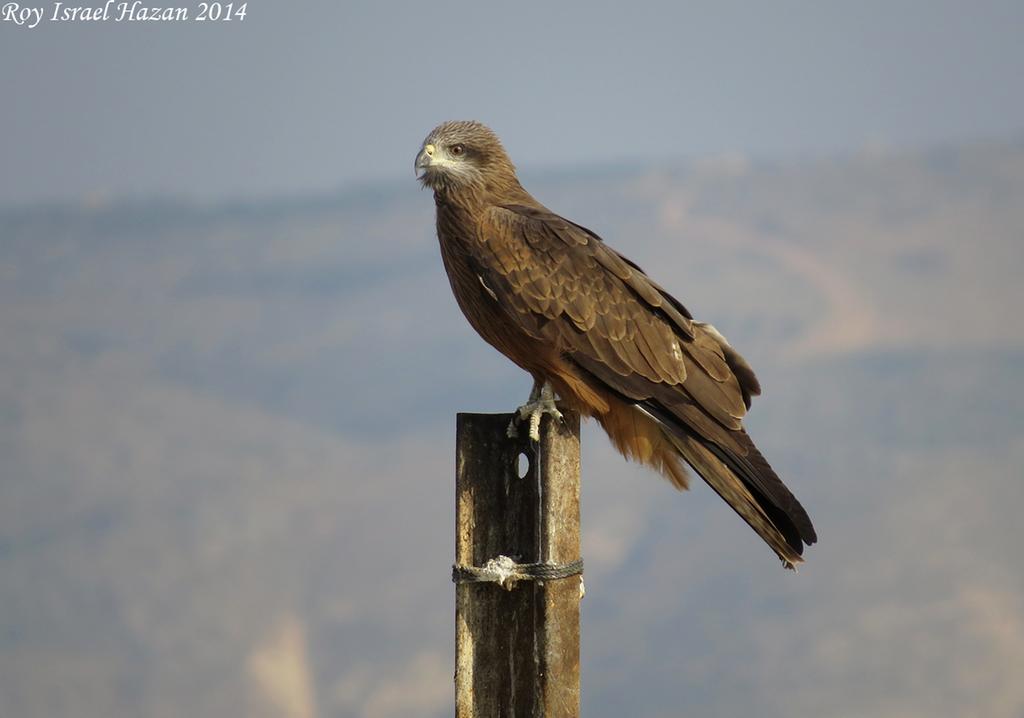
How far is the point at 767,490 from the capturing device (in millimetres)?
5316

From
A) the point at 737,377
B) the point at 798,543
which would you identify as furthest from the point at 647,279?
the point at 798,543

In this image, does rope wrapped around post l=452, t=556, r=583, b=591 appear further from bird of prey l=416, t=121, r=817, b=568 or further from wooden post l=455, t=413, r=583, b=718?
bird of prey l=416, t=121, r=817, b=568

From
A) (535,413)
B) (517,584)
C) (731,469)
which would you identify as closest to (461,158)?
(535,413)

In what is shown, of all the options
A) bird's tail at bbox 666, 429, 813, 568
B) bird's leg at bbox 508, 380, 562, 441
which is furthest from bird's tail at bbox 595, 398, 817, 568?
bird's leg at bbox 508, 380, 562, 441

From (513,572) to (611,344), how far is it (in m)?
1.33

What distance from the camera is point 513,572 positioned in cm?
494

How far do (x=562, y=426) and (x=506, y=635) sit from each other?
0.95 metres

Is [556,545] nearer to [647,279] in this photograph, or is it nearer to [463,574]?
[463,574]

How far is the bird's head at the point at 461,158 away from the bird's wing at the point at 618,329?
294mm

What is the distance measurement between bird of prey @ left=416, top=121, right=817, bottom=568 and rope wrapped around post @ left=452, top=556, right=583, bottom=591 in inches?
32.0

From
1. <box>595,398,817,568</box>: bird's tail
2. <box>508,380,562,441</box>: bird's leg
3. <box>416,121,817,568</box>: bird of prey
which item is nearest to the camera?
<box>508,380,562,441</box>: bird's leg

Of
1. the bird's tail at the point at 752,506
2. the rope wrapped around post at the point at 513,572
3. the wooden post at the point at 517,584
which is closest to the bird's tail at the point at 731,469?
the bird's tail at the point at 752,506

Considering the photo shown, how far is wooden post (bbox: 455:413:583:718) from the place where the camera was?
16.1 ft

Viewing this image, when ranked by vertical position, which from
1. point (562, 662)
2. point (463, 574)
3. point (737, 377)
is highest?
point (737, 377)
